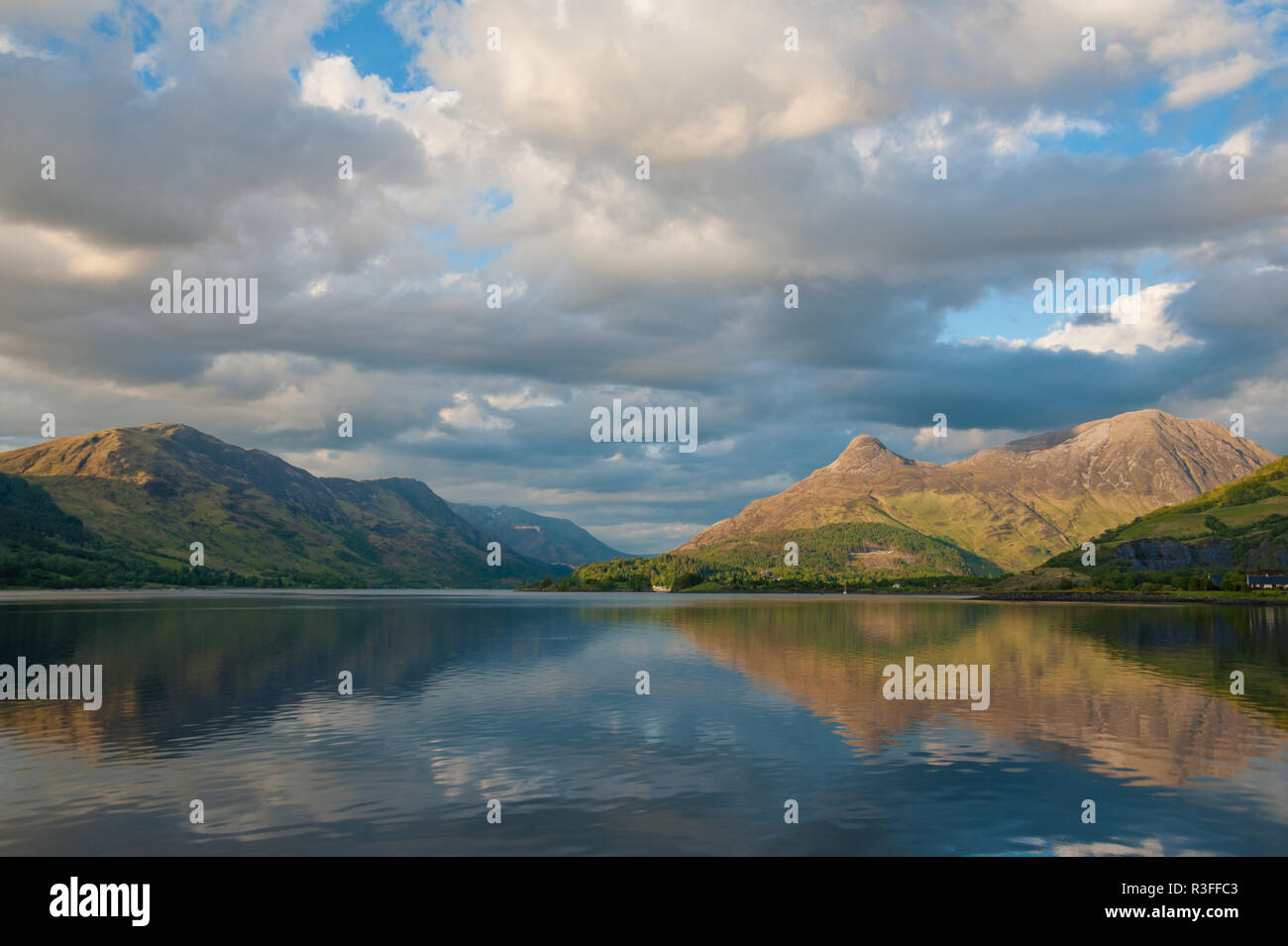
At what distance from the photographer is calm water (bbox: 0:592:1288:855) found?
97.3ft

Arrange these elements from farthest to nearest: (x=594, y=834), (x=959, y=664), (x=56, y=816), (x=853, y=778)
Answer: (x=959, y=664) → (x=853, y=778) → (x=56, y=816) → (x=594, y=834)

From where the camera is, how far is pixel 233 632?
4897 inches

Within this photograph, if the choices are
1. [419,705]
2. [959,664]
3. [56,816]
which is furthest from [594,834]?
[959,664]

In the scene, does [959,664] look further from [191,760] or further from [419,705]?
[191,760]

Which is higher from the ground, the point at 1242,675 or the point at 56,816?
the point at 56,816

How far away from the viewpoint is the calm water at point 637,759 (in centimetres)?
2966

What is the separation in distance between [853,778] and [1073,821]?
954cm

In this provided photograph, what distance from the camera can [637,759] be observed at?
4222 centimetres
